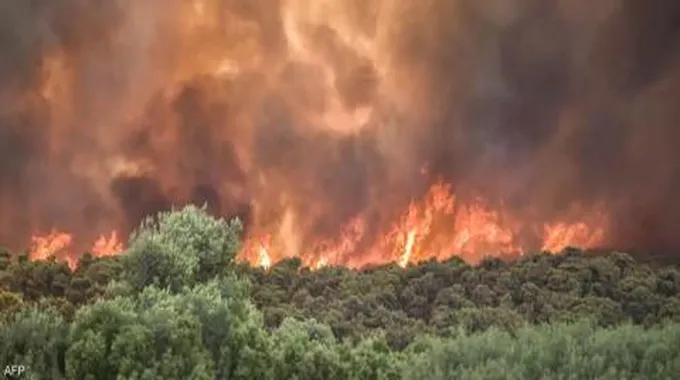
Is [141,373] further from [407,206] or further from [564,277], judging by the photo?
[407,206]

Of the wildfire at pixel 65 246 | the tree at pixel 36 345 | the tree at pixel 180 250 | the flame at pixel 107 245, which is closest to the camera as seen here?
the tree at pixel 36 345

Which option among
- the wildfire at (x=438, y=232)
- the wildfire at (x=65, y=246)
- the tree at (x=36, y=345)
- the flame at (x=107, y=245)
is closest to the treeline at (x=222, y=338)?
the tree at (x=36, y=345)

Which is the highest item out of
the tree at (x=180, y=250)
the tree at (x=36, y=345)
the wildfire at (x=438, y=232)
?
the wildfire at (x=438, y=232)

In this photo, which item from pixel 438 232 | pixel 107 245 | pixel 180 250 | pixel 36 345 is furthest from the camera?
pixel 438 232

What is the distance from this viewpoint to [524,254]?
386 feet

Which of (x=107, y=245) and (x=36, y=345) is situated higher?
(x=107, y=245)

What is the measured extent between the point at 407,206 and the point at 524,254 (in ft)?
51.0

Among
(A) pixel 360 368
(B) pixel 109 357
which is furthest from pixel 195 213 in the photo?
(B) pixel 109 357

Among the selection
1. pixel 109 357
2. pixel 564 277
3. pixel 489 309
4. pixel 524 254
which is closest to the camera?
pixel 109 357

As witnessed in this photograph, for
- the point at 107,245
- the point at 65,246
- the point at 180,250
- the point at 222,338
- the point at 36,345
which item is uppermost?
the point at 65,246

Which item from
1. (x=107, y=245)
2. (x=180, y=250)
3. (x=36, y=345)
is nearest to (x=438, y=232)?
(x=107, y=245)

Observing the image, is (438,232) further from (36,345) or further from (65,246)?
(36,345)

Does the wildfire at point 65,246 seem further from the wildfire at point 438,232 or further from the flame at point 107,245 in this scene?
the wildfire at point 438,232

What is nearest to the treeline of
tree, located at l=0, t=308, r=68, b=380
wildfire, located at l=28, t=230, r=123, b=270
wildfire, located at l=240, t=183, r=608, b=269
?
tree, located at l=0, t=308, r=68, b=380
